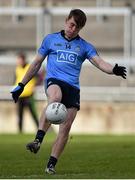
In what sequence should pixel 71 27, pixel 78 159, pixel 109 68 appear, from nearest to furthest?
pixel 71 27
pixel 109 68
pixel 78 159

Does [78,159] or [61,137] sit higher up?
[61,137]

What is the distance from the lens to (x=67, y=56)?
43.6 feet

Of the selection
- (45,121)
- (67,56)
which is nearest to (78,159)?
(45,121)

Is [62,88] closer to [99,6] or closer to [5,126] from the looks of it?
[5,126]

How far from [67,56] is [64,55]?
0.04 metres

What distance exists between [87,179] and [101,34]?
19102mm

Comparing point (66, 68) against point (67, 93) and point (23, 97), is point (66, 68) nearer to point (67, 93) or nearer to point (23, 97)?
point (67, 93)

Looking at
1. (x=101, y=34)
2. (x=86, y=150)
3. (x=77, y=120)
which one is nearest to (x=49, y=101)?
(x=86, y=150)

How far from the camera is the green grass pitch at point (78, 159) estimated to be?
13281mm

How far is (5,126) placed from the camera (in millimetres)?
27609

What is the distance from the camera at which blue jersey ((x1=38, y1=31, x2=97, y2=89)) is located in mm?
13281

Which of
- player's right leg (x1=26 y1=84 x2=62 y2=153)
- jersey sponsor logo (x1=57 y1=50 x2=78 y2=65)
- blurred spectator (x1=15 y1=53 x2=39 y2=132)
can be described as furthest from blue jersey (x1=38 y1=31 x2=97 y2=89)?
blurred spectator (x1=15 y1=53 x2=39 y2=132)

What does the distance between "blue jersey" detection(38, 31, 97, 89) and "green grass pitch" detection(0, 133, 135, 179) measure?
4.26 feet

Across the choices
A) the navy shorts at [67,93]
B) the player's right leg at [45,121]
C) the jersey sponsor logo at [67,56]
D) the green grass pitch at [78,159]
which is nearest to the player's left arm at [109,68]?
the jersey sponsor logo at [67,56]
